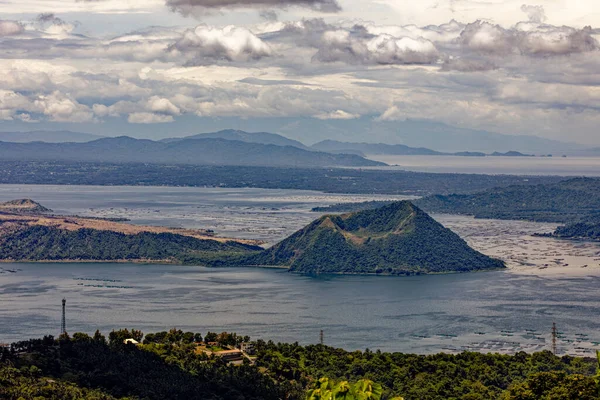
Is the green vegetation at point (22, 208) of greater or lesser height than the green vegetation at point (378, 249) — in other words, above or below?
above

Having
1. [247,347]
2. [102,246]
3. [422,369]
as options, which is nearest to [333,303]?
[247,347]

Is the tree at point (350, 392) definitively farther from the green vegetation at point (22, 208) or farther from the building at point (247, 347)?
the green vegetation at point (22, 208)

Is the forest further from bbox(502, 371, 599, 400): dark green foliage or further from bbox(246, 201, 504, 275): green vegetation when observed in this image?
bbox(246, 201, 504, 275): green vegetation

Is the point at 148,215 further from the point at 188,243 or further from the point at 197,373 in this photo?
the point at 197,373

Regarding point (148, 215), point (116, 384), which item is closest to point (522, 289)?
point (116, 384)

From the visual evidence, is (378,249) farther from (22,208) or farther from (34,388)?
(34,388)

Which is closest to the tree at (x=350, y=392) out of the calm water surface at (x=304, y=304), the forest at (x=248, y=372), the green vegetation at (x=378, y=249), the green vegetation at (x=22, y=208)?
the forest at (x=248, y=372)
